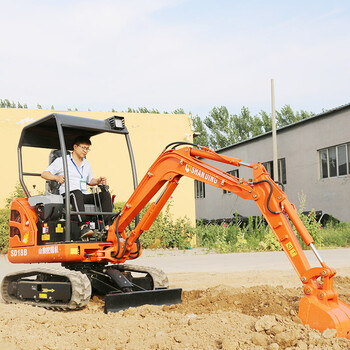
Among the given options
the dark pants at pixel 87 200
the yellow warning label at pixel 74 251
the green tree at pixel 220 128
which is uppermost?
the green tree at pixel 220 128

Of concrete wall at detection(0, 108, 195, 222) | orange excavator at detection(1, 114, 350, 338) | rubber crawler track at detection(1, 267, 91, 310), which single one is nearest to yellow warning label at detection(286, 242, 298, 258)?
orange excavator at detection(1, 114, 350, 338)

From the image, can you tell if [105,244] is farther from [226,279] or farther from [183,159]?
[226,279]

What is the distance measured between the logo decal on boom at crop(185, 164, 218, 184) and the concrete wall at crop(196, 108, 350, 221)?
1704cm

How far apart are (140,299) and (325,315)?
2.49 metres

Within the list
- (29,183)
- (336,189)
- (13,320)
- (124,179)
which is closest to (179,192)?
(124,179)

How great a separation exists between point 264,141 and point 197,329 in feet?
78.1

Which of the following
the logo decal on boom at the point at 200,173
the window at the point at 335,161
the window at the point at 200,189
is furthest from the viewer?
the window at the point at 200,189

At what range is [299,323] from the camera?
15.1ft

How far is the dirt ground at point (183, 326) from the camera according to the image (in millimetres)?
4238

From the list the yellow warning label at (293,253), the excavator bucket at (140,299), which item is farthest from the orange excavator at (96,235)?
the yellow warning label at (293,253)

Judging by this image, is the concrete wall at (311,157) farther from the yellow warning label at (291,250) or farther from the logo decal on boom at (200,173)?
the yellow warning label at (291,250)

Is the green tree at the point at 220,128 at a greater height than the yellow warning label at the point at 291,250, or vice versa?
the green tree at the point at 220,128

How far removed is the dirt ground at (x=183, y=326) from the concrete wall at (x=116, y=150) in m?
10.1

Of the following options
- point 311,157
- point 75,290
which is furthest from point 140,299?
point 311,157
